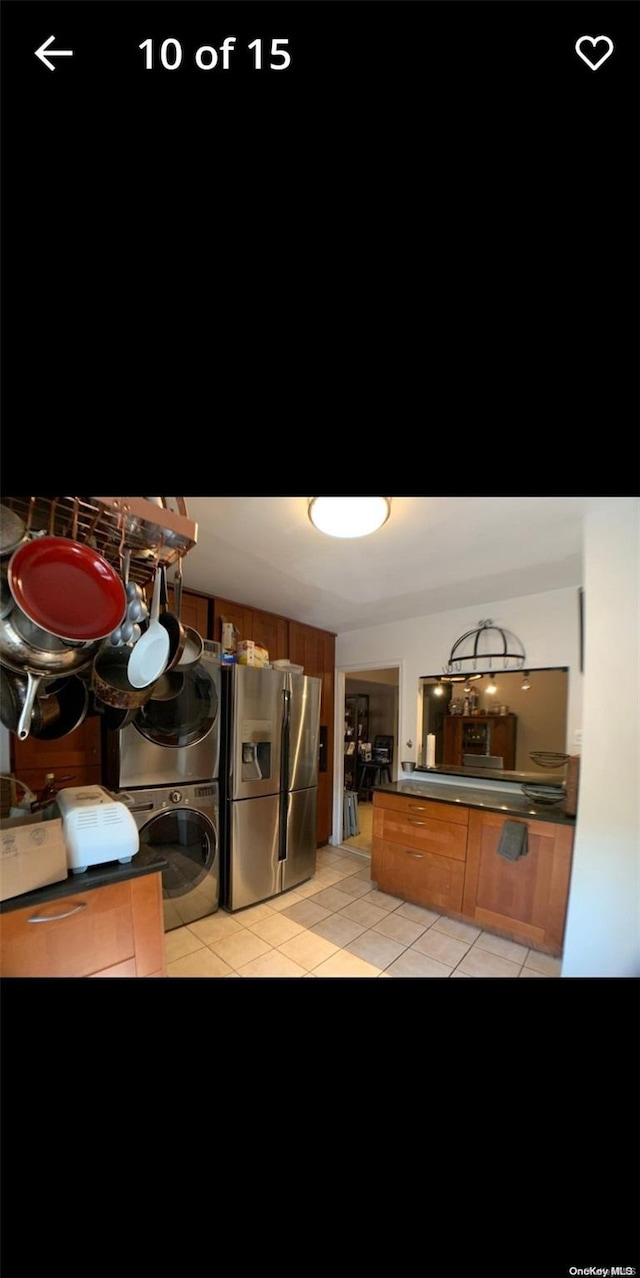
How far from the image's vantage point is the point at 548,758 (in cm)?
142

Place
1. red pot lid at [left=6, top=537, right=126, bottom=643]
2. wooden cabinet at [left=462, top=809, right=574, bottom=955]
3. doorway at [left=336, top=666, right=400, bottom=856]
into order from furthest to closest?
doorway at [left=336, top=666, right=400, bottom=856] → wooden cabinet at [left=462, top=809, right=574, bottom=955] → red pot lid at [left=6, top=537, right=126, bottom=643]

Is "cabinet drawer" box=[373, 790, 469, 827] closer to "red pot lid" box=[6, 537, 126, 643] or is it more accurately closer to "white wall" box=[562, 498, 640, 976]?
"white wall" box=[562, 498, 640, 976]

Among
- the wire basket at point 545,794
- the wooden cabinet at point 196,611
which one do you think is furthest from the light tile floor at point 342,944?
the wooden cabinet at point 196,611

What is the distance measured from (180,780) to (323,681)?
111 centimetres

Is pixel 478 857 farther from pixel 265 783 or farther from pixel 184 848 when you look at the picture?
pixel 184 848

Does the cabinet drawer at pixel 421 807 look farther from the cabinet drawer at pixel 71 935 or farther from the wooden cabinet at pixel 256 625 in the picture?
the cabinet drawer at pixel 71 935

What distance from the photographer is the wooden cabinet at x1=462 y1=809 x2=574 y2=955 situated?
1209 mm

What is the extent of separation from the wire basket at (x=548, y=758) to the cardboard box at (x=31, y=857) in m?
1.72

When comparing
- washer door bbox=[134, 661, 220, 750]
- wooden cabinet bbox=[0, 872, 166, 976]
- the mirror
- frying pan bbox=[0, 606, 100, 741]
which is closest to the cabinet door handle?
wooden cabinet bbox=[0, 872, 166, 976]

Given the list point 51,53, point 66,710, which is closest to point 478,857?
point 66,710

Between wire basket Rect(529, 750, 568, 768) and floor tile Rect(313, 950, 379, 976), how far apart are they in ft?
3.46

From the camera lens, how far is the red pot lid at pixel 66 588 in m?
0.57
